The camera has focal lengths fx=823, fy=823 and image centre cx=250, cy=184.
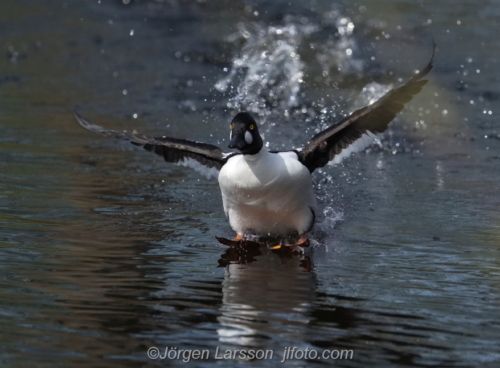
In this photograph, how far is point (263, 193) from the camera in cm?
661

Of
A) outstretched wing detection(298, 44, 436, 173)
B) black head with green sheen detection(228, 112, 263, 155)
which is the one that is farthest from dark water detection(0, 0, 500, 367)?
black head with green sheen detection(228, 112, 263, 155)

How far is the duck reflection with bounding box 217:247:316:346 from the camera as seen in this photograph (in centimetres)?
480

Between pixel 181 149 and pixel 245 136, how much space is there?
4.48ft

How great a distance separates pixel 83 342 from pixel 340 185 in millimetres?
4957

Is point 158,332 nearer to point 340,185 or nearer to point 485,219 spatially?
point 485,219

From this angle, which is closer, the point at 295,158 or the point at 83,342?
the point at 83,342

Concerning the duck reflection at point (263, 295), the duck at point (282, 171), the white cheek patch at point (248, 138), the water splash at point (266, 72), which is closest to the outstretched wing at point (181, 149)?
the duck at point (282, 171)

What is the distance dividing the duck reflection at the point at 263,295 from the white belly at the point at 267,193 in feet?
0.84

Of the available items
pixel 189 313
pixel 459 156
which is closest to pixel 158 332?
pixel 189 313

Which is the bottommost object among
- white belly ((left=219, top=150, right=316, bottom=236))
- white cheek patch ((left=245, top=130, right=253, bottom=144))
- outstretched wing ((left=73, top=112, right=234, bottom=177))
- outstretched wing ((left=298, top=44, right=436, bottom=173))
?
white belly ((left=219, top=150, right=316, bottom=236))

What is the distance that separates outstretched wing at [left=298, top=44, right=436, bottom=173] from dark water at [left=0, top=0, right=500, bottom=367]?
67cm

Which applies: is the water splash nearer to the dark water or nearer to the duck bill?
the dark water

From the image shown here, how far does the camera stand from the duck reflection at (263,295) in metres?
4.80

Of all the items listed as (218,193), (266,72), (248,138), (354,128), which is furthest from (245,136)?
(266,72)
